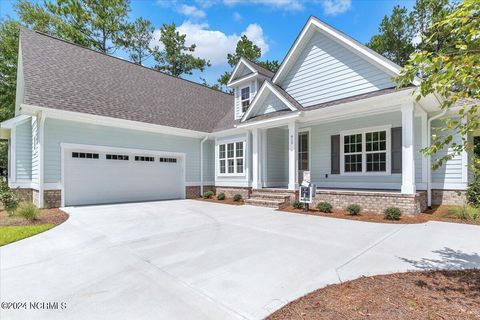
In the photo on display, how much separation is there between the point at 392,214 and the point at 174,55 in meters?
30.2

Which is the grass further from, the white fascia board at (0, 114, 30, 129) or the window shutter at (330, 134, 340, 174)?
the window shutter at (330, 134, 340, 174)

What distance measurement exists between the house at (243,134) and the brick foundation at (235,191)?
3.8 inches

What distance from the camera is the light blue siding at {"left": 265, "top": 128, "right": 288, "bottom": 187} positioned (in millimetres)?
13531

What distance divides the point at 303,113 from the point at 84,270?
9.11 meters

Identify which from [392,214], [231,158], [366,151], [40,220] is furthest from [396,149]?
[40,220]

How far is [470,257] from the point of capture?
4.54 metres

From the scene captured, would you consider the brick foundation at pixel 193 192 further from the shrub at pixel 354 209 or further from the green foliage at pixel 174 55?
the green foliage at pixel 174 55

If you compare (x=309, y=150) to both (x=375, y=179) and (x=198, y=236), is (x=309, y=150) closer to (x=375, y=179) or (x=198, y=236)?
(x=375, y=179)

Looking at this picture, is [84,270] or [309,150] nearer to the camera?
[84,270]

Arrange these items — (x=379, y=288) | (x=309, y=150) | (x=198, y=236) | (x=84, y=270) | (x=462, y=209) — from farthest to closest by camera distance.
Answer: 1. (x=309, y=150)
2. (x=462, y=209)
3. (x=198, y=236)
4. (x=84, y=270)
5. (x=379, y=288)

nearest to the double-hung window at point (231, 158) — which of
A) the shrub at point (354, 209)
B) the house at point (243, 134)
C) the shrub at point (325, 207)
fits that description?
the house at point (243, 134)

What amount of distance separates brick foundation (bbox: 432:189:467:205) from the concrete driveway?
2.98 metres

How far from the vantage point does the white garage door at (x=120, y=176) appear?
35.1 ft

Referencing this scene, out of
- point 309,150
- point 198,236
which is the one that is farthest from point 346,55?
point 198,236
